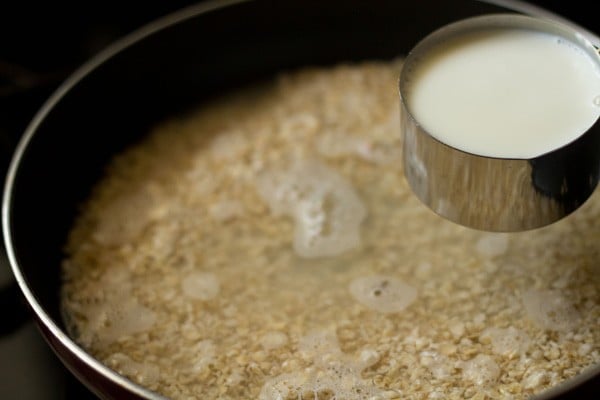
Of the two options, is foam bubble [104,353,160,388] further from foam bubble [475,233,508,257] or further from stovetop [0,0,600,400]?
foam bubble [475,233,508,257]

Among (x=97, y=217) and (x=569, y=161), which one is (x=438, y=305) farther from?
(x=97, y=217)

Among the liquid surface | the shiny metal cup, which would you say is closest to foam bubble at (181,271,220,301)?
the liquid surface

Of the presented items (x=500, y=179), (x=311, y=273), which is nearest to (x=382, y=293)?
(x=311, y=273)

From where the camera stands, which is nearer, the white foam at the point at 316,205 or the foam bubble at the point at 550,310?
the foam bubble at the point at 550,310

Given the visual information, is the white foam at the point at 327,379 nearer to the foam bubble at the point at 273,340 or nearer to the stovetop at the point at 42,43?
the foam bubble at the point at 273,340

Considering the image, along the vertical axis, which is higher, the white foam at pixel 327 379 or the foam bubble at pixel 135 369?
the white foam at pixel 327 379

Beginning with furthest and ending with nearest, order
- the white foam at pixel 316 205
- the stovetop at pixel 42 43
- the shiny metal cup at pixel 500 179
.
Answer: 1. the stovetop at pixel 42 43
2. the white foam at pixel 316 205
3. the shiny metal cup at pixel 500 179

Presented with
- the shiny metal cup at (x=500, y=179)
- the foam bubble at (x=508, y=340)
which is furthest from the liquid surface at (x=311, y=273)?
the shiny metal cup at (x=500, y=179)
